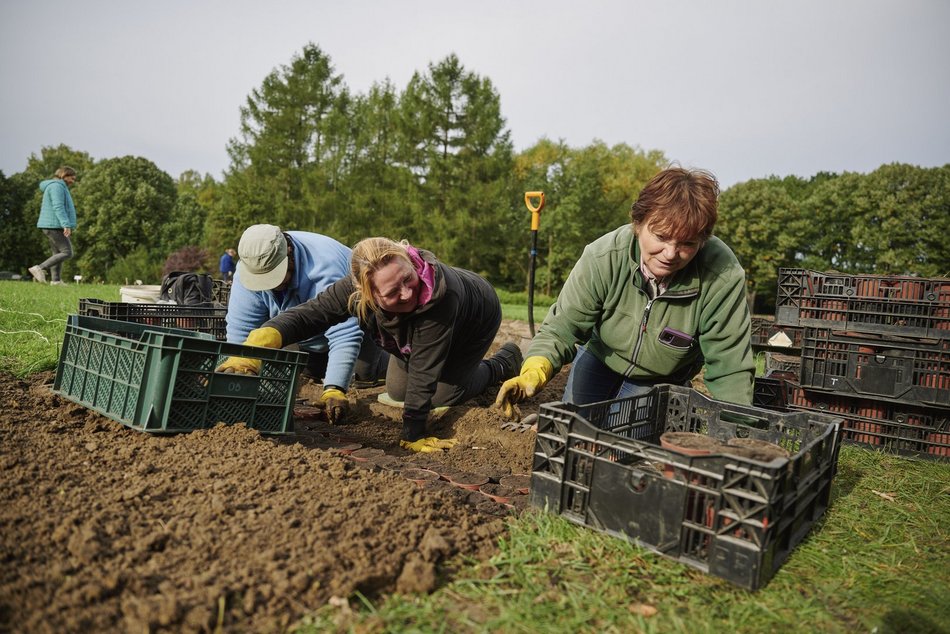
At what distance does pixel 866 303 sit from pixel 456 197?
24.7 meters

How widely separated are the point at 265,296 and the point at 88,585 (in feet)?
10.0

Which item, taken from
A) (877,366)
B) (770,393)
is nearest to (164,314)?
(770,393)

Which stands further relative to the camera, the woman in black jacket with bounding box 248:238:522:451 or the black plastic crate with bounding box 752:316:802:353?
the black plastic crate with bounding box 752:316:802:353

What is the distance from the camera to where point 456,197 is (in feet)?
92.3

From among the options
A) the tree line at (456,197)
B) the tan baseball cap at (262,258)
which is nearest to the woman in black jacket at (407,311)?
the tan baseball cap at (262,258)

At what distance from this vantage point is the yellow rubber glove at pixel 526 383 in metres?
3.04

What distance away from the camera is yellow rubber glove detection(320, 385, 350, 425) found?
3.91 meters

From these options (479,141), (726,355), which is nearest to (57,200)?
(726,355)

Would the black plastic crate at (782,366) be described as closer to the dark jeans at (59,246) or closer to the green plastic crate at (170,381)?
the green plastic crate at (170,381)

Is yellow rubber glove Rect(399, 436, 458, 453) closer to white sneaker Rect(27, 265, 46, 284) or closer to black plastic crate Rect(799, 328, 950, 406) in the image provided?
black plastic crate Rect(799, 328, 950, 406)

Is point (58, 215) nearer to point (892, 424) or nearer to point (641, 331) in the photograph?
point (641, 331)

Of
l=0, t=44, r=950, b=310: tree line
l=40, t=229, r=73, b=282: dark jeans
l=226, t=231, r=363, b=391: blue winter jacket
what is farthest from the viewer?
l=0, t=44, r=950, b=310: tree line

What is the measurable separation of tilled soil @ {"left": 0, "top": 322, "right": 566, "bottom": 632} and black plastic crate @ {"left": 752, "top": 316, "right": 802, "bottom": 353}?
5354mm

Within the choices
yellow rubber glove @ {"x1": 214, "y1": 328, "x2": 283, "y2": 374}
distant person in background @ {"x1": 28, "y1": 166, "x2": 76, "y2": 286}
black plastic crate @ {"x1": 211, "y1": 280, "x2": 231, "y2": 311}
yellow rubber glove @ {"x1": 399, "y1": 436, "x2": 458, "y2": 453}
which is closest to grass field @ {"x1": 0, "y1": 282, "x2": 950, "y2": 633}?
yellow rubber glove @ {"x1": 399, "y1": 436, "x2": 458, "y2": 453}
